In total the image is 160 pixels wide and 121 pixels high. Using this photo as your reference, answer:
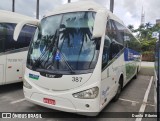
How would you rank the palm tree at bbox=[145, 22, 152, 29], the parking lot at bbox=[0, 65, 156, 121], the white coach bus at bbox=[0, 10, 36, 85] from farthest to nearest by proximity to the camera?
the palm tree at bbox=[145, 22, 152, 29] → the white coach bus at bbox=[0, 10, 36, 85] → the parking lot at bbox=[0, 65, 156, 121]

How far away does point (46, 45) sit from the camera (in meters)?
5.37

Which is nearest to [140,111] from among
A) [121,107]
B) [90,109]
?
[121,107]

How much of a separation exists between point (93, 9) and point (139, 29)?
1466 inches

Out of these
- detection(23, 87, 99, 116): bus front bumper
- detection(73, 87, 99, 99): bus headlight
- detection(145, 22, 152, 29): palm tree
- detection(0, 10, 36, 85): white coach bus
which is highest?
detection(145, 22, 152, 29): palm tree

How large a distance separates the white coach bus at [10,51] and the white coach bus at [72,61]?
2374 mm

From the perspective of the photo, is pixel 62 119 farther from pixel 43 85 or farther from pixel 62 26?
pixel 62 26

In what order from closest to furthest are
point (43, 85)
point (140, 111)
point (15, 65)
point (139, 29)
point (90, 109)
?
point (90, 109)
point (43, 85)
point (140, 111)
point (15, 65)
point (139, 29)

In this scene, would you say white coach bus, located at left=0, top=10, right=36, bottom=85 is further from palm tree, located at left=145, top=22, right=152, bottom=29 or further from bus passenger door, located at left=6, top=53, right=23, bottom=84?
palm tree, located at left=145, top=22, right=152, bottom=29

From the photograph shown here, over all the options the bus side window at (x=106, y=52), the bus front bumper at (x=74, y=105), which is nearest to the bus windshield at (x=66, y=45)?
the bus side window at (x=106, y=52)

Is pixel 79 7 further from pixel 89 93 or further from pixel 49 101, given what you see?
pixel 49 101

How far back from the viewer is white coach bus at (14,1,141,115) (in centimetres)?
475

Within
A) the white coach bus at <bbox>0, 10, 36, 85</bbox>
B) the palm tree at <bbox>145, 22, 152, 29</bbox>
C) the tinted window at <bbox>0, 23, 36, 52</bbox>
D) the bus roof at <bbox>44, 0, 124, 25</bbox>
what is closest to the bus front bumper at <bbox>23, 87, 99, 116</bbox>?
the bus roof at <bbox>44, 0, 124, 25</bbox>

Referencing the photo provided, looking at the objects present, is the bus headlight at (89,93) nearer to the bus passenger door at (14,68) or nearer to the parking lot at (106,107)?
the parking lot at (106,107)

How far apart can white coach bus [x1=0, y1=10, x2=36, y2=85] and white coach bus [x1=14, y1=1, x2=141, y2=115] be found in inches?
93.5
